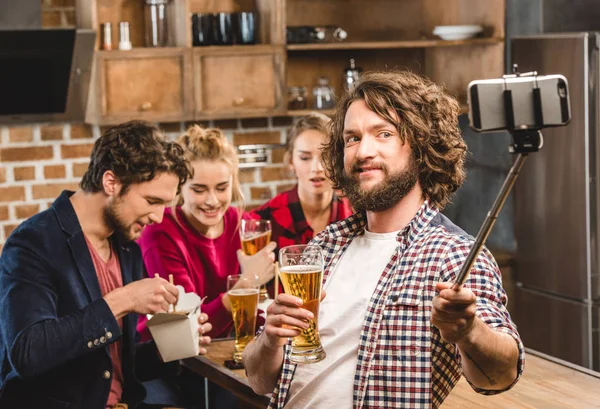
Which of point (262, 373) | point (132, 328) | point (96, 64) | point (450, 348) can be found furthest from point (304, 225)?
point (450, 348)

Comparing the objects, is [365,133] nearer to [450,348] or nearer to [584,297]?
[450,348]

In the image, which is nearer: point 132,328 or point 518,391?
point 518,391

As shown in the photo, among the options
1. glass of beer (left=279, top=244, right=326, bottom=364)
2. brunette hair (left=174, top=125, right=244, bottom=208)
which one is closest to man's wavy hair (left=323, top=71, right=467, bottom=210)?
glass of beer (left=279, top=244, right=326, bottom=364)

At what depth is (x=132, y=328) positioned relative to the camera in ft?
8.93

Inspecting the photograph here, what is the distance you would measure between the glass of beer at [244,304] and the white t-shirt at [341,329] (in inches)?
23.2

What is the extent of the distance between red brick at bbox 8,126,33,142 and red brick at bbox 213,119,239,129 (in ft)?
2.88

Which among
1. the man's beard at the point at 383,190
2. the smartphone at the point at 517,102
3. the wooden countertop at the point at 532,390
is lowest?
the wooden countertop at the point at 532,390

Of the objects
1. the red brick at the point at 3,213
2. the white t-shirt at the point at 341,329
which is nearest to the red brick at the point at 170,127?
the red brick at the point at 3,213

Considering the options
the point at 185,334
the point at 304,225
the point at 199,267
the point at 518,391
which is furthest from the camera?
the point at 304,225

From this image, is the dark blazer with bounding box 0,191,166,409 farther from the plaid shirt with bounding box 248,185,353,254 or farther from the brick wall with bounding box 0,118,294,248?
the brick wall with bounding box 0,118,294,248

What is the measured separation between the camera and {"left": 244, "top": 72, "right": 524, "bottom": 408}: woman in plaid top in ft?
5.61

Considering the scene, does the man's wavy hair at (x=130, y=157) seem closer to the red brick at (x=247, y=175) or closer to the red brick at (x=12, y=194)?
the red brick at (x=12, y=194)

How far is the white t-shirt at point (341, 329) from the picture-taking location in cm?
186

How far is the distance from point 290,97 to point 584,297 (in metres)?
1.65
